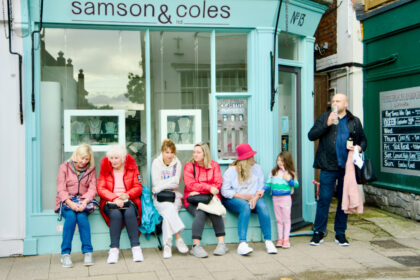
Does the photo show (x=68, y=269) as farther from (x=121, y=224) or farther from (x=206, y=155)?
(x=206, y=155)

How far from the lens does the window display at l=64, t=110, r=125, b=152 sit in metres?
6.77

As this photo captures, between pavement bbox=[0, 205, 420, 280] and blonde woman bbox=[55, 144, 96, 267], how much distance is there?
9.2 inches

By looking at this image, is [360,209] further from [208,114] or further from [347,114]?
[208,114]

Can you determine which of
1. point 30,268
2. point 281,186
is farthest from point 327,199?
point 30,268

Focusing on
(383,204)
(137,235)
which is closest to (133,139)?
(137,235)

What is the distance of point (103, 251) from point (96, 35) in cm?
293

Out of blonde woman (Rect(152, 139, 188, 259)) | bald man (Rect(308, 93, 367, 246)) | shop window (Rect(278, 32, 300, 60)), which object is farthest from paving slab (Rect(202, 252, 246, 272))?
shop window (Rect(278, 32, 300, 60))

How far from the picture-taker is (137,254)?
6.04 meters

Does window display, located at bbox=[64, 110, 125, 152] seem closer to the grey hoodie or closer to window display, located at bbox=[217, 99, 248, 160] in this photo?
the grey hoodie

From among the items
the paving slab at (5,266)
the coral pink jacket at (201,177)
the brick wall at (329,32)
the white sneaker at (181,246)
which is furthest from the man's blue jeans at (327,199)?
the paving slab at (5,266)

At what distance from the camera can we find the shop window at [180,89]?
702cm

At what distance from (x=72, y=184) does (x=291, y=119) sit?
3445mm

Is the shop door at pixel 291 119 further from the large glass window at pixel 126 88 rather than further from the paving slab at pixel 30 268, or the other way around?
the paving slab at pixel 30 268

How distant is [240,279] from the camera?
209 inches
